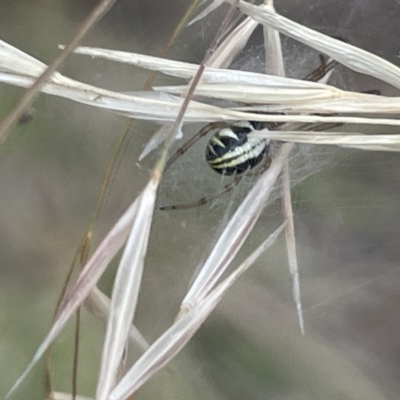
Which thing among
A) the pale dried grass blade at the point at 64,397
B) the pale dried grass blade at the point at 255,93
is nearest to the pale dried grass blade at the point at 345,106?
the pale dried grass blade at the point at 255,93

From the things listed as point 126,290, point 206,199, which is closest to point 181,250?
point 206,199

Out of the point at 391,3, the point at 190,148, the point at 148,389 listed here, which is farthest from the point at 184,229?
the point at 391,3

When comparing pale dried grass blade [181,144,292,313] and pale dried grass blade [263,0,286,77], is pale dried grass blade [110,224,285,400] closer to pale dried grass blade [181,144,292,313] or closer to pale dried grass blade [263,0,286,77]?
pale dried grass blade [181,144,292,313]

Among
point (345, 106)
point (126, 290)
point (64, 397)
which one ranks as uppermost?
point (345, 106)

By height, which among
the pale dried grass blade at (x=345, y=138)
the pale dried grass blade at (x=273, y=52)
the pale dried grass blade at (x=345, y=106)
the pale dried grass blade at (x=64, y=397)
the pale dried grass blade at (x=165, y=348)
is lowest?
the pale dried grass blade at (x=64, y=397)

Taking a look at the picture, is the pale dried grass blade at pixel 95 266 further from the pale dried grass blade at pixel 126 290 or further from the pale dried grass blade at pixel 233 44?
the pale dried grass blade at pixel 233 44

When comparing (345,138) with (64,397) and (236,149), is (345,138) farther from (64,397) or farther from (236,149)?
(64,397)

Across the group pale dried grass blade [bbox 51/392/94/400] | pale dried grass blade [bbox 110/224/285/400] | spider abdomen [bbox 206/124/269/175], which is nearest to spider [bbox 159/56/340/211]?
spider abdomen [bbox 206/124/269/175]
